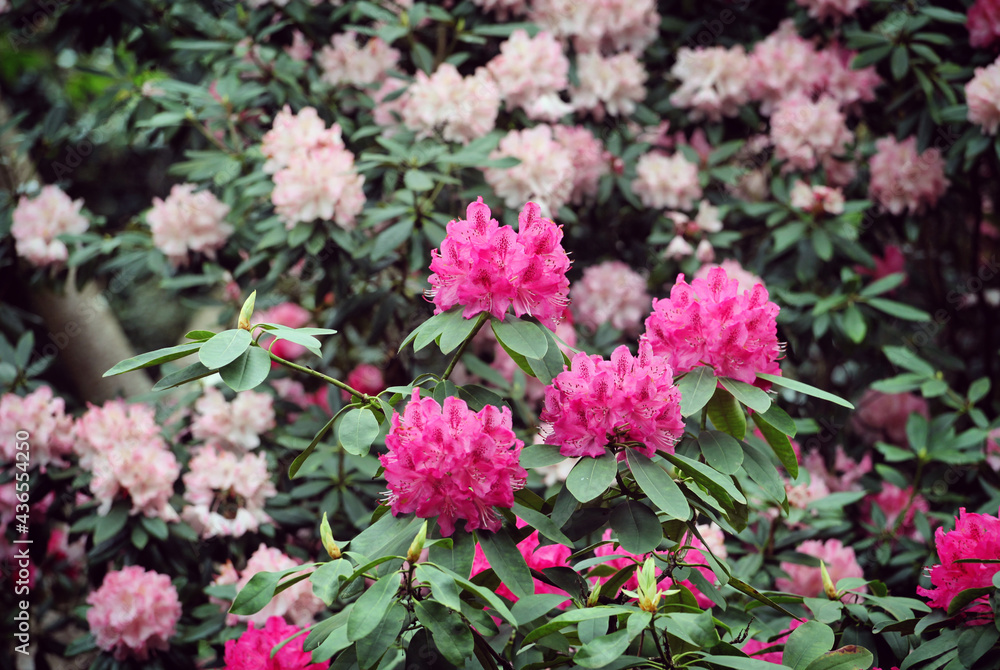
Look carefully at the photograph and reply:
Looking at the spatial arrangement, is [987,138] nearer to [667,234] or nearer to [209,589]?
[667,234]

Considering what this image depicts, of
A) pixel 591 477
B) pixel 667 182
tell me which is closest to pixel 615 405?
pixel 591 477

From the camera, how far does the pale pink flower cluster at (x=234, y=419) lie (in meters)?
1.86

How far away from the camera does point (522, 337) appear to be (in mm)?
895

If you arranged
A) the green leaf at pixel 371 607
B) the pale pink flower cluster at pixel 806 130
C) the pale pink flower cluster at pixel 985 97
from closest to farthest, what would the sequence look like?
the green leaf at pixel 371 607 → the pale pink flower cluster at pixel 985 97 → the pale pink flower cluster at pixel 806 130

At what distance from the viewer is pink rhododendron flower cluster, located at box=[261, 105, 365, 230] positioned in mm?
1631

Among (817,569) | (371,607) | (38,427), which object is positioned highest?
(371,607)

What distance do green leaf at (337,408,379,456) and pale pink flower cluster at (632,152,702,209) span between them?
1329 mm

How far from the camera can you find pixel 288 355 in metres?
2.41

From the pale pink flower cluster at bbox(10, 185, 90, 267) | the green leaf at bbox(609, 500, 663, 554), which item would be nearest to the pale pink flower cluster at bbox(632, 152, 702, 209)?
the green leaf at bbox(609, 500, 663, 554)

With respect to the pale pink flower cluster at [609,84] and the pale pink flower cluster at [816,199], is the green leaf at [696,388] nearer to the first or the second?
the pale pink flower cluster at [816,199]

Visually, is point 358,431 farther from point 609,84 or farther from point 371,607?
point 609,84

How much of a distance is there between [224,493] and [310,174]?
2.42 ft

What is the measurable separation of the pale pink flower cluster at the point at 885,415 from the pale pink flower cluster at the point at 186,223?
5.88 ft

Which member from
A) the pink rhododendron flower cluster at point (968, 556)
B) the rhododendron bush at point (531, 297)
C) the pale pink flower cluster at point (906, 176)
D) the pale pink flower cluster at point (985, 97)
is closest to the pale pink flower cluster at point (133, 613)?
the rhododendron bush at point (531, 297)
